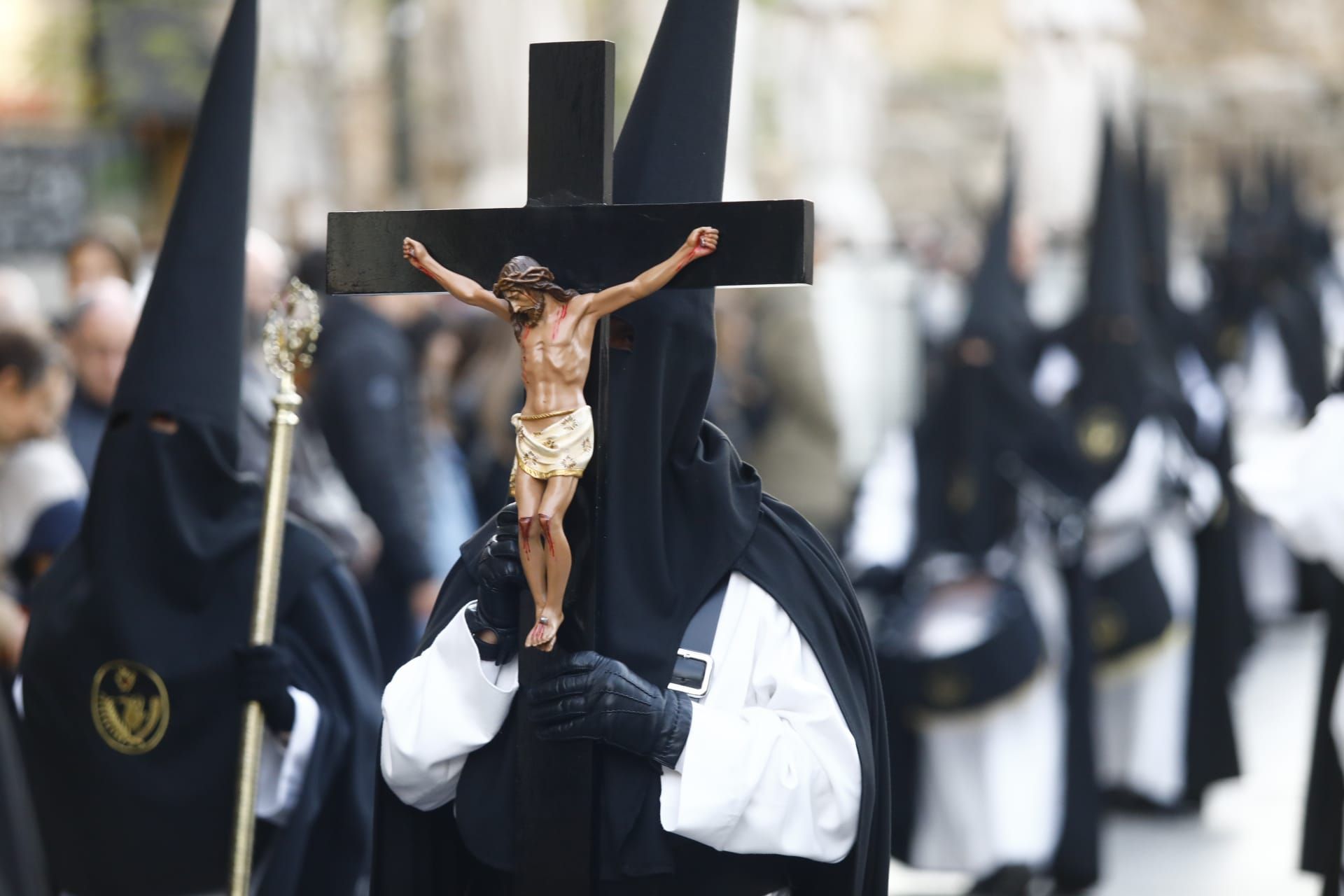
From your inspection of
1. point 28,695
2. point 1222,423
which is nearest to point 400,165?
point 1222,423

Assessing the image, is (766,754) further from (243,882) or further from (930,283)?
(930,283)

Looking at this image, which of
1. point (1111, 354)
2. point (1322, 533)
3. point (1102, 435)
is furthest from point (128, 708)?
point (1111, 354)

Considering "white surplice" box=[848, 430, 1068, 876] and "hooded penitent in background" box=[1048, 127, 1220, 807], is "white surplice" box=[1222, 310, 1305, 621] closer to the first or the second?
"hooded penitent in background" box=[1048, 127, 1220, 807]

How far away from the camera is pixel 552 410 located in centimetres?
247

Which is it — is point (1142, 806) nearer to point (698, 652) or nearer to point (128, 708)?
point (128, 708)

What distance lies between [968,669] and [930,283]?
9161mm

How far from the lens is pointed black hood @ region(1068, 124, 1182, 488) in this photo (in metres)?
6.86

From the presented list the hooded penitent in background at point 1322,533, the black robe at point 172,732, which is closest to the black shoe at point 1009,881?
the hooded penitent in background at point 1322,533

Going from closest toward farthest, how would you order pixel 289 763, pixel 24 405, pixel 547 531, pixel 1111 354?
pixel 547 531 < pixel 289 763 < pixel 24 405 < pixel 1111 354

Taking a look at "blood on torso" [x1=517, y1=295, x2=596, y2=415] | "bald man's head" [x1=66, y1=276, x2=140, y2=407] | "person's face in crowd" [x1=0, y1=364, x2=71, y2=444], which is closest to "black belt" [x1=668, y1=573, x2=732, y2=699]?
"blood on torso" [x1=517, y1=295, x2=596, y2=415]

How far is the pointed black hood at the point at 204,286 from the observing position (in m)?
3.55

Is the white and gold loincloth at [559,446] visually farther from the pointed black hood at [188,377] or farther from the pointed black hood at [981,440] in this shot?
the pointed black hood at [981,440]

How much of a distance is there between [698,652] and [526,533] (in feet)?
1.26

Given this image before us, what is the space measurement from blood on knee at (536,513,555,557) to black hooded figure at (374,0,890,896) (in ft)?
0.46
